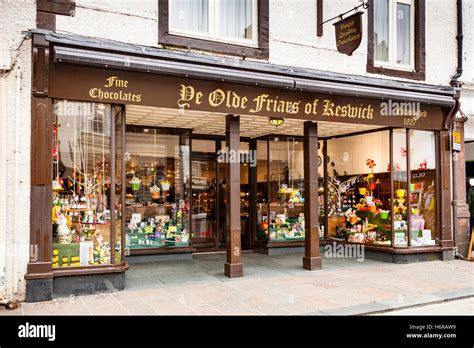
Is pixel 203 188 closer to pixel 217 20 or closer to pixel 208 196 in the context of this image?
pixel 208 196

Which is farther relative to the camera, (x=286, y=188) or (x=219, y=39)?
(x=286, y=188)

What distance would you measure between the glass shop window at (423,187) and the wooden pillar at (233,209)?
506cm

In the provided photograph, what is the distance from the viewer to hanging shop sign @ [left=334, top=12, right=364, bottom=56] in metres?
9.70

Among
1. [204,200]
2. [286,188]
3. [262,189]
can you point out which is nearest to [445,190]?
[286,188]

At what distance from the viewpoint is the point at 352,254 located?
12.7 meters

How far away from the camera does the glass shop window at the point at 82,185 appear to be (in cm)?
811

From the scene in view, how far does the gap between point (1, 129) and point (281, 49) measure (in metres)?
5.83

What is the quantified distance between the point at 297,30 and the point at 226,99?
101 inches

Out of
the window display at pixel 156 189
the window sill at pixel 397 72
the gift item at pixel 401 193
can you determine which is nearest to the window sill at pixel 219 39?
the window display at pixel 156 189

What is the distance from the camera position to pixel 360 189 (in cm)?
1282

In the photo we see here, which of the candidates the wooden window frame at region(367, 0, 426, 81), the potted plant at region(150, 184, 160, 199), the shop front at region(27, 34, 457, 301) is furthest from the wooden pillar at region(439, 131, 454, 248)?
the potted plant at region(150, 184, 160, 199)

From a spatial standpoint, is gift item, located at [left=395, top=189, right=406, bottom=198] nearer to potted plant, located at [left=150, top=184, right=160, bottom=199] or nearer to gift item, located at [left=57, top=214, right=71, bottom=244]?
potted plant, located at [left=150, top=184, right=160, bottom=199]

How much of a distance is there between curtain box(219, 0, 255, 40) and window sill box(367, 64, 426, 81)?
3.27 metres
